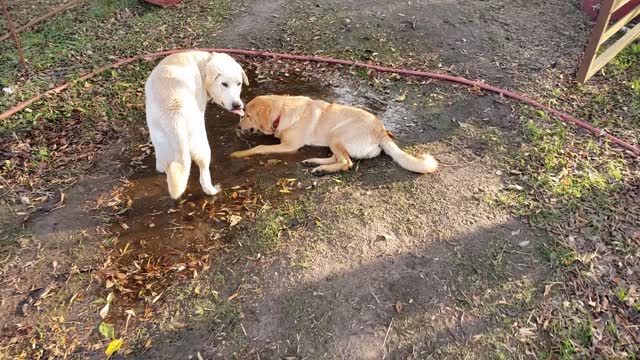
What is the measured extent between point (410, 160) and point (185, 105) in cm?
217

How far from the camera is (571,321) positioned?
11.7 feet

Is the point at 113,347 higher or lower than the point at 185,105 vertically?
lower

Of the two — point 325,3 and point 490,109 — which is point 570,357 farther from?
point 325,3

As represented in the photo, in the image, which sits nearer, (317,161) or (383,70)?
(317,161)

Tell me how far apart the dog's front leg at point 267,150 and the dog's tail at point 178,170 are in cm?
106

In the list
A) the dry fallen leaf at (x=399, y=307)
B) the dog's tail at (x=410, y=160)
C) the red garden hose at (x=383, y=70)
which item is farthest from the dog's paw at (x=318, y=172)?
the red garden hose at (x=383, y=70)

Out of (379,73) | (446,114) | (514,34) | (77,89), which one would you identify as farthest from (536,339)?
(77,89)

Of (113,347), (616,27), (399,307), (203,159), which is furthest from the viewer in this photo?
(616,27)

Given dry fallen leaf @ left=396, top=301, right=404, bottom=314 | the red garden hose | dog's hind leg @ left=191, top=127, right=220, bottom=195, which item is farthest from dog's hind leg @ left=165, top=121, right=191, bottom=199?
the red garden hose

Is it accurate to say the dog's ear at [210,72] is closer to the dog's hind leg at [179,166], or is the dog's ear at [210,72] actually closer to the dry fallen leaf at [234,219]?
the dog's hind leg at [179,166]

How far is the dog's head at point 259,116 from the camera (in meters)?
5.14

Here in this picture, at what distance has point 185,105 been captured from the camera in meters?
4.21

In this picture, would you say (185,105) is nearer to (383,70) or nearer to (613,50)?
(383,70)

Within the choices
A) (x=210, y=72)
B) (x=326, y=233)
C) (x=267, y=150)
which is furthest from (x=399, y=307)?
(x=210, y=72)
